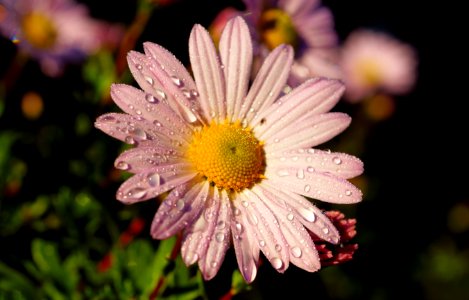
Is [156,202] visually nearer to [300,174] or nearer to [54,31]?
[300,174]

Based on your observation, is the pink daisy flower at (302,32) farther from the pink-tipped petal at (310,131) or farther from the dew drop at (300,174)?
the dew drop at (300,174)

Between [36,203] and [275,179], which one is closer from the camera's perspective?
[275,179]

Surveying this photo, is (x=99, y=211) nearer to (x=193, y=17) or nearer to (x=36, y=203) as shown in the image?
(x=36, y=203)

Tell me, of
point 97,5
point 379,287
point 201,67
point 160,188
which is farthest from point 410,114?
point 160,188

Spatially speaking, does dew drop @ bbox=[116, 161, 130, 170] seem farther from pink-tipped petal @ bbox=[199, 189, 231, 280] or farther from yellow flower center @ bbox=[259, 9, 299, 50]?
yellow flower center @ bbox=[259, 9, 299, 50]

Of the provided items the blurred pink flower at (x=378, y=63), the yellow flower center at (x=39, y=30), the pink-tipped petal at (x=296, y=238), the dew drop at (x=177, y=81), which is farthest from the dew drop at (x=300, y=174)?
the blurred pink flower at (x=378, y=63)

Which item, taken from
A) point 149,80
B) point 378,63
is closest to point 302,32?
point 149,80
